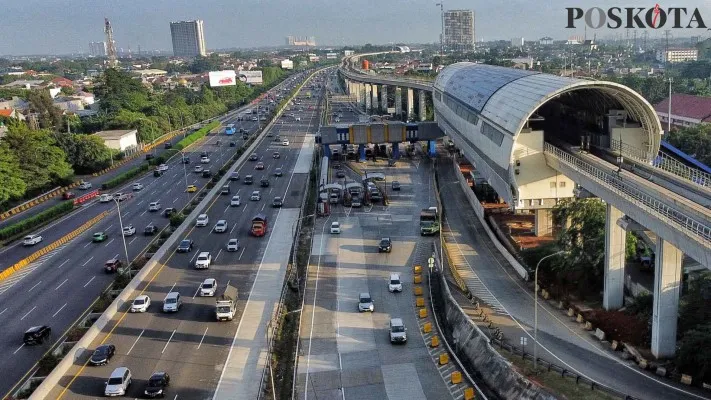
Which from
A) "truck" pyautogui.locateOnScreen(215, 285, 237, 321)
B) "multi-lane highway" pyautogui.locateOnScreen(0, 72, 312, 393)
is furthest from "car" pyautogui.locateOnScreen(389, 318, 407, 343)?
"multi-lane highway" pyautogui.locateOnScreen(0, 72, 312, 393)

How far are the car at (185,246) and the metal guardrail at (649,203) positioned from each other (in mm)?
30117

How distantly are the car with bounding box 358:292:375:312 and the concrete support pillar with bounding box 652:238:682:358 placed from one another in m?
16.1

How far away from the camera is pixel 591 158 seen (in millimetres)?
41781

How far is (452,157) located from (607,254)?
52.0 metres

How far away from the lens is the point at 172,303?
4031cm

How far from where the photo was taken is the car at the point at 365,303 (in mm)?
39000

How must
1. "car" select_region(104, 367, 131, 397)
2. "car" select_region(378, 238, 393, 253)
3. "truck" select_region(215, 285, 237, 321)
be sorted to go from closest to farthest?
"car" select_region(104, 367, 131, 397) < "truck" select_region(215, 285, 237, 321) < "car" select_region(378, 238, 393, 253)

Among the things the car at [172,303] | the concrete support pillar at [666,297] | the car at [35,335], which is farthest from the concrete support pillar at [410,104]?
the concrete support pillar at [666,297]

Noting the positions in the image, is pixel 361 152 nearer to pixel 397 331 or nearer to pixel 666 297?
pixel 397 331

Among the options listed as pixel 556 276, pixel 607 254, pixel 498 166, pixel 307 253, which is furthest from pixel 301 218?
pixel 607 254

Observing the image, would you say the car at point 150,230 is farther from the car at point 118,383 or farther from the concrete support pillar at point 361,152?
the concrete support pillar at point 361,152

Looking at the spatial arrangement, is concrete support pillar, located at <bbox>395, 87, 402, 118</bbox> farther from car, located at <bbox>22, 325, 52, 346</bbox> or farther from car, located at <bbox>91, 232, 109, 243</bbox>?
car, located at <bbox>22, 325, 52, 346</bbox>

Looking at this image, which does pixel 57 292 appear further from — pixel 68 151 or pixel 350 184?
pixel 68 151

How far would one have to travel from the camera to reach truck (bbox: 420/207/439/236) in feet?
173
